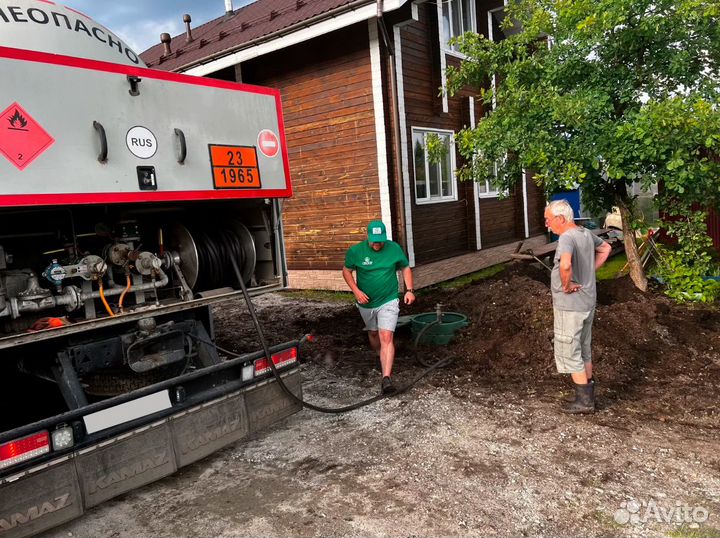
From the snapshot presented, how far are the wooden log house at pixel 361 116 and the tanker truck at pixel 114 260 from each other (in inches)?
219

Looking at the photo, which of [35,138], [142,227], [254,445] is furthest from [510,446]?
[35,138]

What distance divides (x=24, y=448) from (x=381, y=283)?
317cm

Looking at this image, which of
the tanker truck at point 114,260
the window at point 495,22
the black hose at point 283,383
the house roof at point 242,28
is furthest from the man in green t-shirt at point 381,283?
the window at point 495,22

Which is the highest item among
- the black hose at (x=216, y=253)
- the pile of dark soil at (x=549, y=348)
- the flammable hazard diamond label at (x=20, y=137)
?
the flammable hazard diamond label at (x=20, y=137)

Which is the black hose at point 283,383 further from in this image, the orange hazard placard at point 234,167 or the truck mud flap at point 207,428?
the orange hazard placard at point 234,167

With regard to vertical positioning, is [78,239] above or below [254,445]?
Answer: above

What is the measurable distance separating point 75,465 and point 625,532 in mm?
2984

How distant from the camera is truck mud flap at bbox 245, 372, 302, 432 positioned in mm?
3902

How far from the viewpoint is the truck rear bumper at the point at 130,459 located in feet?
9.10

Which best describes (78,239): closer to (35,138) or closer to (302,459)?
(35,138)

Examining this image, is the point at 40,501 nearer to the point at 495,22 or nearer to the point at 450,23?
the point at 450,23

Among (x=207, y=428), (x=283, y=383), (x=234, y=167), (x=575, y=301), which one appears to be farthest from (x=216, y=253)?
(x=575, y=301)

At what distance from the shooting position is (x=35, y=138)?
300 cm

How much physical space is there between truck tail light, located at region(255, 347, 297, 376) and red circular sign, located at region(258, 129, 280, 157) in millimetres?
1567
